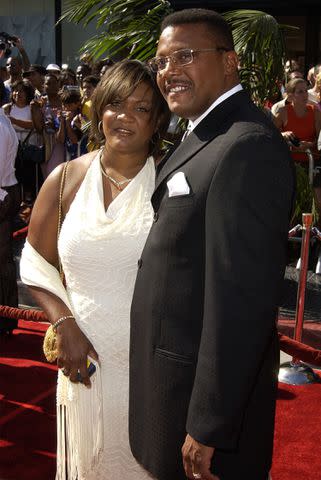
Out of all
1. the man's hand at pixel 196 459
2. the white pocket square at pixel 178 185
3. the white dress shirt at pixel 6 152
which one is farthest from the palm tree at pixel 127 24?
the man's hand at pixel 196 459

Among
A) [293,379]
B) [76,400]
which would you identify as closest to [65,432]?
[76,400]

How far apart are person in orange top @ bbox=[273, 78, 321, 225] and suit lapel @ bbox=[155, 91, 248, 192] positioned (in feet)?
21.2

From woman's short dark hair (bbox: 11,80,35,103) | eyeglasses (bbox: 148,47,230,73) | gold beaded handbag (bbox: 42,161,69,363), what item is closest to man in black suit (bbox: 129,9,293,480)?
eyeglasses (bbox: 148,47,230,73)

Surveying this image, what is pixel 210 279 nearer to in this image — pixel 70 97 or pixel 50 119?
pixel 70 97

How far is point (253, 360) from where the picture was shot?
188 cm

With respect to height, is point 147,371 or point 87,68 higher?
point 147,371

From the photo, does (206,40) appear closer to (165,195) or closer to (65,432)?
(165,195)

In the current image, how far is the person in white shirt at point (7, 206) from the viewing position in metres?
5.45

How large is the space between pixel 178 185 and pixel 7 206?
144 inches

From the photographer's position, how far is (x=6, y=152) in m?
5.48

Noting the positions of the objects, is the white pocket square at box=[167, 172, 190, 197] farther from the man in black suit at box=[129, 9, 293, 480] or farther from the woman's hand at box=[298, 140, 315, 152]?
the woman's hand at box=[298, 140, 315, 152]

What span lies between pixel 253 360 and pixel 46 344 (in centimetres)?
96

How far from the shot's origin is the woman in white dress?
2506 millimetres

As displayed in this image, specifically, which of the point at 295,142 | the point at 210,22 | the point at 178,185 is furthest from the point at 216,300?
the point at 295,142
